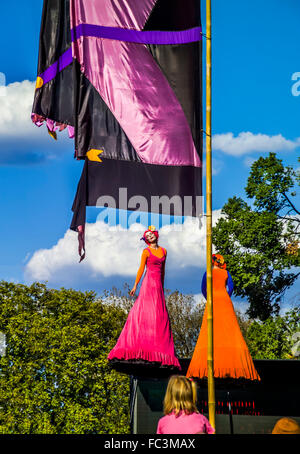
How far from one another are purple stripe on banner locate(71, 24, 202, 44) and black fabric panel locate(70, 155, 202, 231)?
1819 mm

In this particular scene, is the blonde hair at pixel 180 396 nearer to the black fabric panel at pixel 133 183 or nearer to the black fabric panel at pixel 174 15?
the black fabric panel at pixel 133 183

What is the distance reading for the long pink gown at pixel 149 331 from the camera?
10812 mm

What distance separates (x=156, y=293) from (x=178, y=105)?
3.87m

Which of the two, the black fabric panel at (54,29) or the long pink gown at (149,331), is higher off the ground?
the black fabric panel at (54,29)

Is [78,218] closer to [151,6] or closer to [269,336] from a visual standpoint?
[151,6]

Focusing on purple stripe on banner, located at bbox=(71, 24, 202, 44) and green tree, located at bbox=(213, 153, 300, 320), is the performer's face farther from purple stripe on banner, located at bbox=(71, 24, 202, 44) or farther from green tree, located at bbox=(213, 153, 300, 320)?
green tree, located at bbox=(213, 153, 300, 320)

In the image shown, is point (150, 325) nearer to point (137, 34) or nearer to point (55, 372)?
point (137, 34)

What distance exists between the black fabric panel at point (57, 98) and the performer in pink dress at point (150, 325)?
10.2ft

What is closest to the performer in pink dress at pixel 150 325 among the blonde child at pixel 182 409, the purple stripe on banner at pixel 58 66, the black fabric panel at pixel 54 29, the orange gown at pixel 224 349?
the orange gown at pixel 224 349

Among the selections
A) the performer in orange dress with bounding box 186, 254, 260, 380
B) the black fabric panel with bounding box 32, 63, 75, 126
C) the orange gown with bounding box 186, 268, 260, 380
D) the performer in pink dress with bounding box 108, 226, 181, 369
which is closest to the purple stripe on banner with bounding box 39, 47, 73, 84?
the black fabric panel with bounding box 32, 63, 75, 126

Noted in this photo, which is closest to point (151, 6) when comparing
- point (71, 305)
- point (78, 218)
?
point (78, 218)

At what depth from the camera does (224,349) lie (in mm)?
10906

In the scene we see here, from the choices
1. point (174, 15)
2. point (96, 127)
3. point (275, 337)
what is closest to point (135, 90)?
point (96, 127)

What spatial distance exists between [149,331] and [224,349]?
4.34 feet
